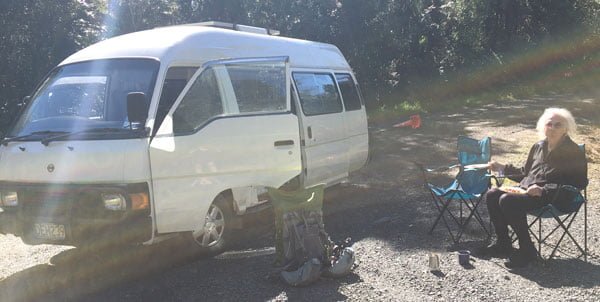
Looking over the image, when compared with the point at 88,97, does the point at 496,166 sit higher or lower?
lower

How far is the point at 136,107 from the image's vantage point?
181 inches

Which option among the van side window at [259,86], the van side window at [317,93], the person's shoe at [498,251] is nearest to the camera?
the person's shoe at [498,251]

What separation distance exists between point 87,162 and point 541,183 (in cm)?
399

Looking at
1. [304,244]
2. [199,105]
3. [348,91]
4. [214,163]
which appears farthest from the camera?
[348,91]

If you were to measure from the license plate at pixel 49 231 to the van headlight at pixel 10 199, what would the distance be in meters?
0.37

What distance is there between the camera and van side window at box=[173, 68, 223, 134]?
4.90 m

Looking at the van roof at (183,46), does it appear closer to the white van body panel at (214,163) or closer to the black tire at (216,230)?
the white van body panel at (214,163)

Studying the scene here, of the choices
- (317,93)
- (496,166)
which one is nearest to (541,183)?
(496,166)

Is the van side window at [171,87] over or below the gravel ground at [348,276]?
over

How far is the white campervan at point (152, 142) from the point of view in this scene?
14.8ft

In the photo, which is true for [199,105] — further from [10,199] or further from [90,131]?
[10,199]

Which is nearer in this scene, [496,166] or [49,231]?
[49,231]

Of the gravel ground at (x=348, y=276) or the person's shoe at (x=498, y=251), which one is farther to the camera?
the person's shoe at (x=498, y=251)

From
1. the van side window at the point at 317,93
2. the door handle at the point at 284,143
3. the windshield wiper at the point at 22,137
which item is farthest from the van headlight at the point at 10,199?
the van side window at the point at 317,93
